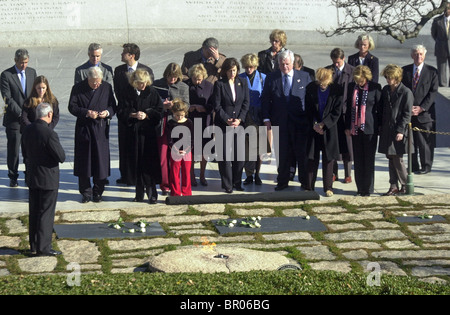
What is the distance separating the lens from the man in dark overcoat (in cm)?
1275

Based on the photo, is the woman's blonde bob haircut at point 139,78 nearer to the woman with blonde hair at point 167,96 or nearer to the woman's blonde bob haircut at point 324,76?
the woman with blonde hair at point 167,96

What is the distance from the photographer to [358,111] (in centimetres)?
1304

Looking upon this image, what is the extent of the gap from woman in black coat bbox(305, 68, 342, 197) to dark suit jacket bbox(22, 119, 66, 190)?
4124mm

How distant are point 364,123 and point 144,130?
2.94 m

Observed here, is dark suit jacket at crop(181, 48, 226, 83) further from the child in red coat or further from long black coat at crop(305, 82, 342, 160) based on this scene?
long black coat at crop(305, 82, 342, 160)

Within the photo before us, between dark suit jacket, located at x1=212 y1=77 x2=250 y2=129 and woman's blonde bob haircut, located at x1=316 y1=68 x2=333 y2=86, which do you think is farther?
dark suit jacket, located at x1=212 y1=77 x2=250 y2=129

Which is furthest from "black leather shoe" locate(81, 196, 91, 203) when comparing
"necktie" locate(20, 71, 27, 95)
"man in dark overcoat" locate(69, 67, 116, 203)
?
"necktie" locate(20, 71, 27, 95)

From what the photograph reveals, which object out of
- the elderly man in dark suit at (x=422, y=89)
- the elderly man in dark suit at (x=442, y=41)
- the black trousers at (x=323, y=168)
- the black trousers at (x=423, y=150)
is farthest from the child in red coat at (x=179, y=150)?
the elderly man in dark suit at (x=442, y=41)

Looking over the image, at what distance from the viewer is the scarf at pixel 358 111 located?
13.0 m

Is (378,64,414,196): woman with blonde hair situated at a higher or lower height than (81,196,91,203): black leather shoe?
higher

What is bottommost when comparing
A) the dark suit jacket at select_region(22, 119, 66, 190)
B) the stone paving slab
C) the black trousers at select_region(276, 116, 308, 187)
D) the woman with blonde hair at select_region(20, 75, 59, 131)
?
the stone paving slab

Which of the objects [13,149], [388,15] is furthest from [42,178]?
[388,15]

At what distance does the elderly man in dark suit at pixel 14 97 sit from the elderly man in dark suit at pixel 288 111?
340cm

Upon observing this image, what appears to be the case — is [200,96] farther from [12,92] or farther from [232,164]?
[12,92]
